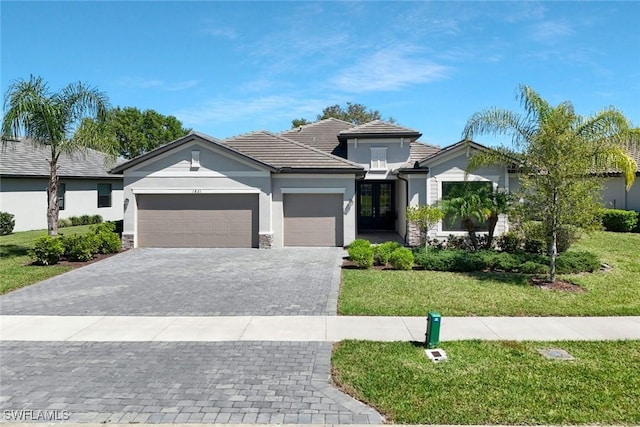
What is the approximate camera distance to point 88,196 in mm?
28188

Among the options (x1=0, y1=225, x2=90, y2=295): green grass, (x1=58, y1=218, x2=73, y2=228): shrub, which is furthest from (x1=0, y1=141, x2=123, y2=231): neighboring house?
(x1=0, y1=225, x2=90, y2=295): green grass

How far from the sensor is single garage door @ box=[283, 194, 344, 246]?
17812 mm

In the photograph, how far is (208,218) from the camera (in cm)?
1770

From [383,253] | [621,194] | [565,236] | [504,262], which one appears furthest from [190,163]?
[621,194]

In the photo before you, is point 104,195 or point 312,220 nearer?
point 312,220

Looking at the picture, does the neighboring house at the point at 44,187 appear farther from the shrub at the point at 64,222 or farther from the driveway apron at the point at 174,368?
the driveway apron at the point at 174,368

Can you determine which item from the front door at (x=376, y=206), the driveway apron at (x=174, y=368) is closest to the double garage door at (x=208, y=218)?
the front door at (x=376, y=206)

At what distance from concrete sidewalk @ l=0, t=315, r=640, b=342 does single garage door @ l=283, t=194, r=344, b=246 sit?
9.55 meters

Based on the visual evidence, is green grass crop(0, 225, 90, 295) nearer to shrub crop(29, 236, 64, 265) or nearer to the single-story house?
shrub crop(29, 236, 64, 265)

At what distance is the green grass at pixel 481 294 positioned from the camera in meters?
8.85

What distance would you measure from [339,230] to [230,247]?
4621 mm

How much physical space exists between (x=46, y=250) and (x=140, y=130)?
154ft

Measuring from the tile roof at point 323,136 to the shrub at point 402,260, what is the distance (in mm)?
10660

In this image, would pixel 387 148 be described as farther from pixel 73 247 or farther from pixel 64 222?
pixel 64 222
